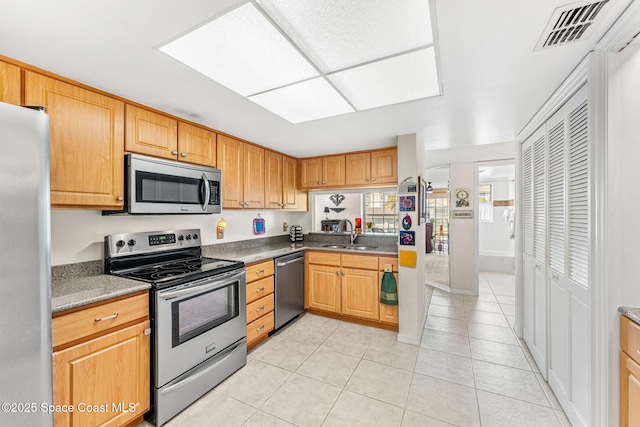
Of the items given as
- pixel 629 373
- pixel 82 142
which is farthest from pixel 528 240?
pixel 82 142

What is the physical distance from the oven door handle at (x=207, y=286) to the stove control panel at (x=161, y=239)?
0.71m

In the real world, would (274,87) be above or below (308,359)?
above

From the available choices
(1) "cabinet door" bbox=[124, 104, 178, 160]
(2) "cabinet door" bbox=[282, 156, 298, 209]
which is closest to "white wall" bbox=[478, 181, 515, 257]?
(2) "cabinet door" bbox=[282, 156, 298, 209]

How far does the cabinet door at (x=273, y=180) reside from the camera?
3274 mm

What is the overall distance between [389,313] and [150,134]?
2.99 metres

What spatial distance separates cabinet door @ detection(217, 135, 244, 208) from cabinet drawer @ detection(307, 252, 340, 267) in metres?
1.18

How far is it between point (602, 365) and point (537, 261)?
113cm

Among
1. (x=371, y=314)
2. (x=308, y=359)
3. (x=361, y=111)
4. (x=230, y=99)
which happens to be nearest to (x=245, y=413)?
(x=308, y=359)

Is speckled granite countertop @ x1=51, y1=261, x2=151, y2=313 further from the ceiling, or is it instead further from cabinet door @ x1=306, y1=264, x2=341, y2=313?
cabinet door @ x1=306, y1=264, x2=341, y2=313

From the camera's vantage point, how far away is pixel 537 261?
89.5 inches

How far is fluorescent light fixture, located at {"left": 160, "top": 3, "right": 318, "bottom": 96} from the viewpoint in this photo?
1.15 meters

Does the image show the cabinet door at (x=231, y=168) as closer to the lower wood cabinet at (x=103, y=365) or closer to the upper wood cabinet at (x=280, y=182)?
the upper wood cabinet at (x=280, y=182)

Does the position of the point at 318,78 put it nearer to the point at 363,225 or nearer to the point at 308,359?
the point at 308,359

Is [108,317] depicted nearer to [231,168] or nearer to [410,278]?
[231,168]
